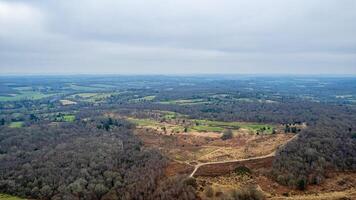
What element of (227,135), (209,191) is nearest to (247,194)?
(209,191)

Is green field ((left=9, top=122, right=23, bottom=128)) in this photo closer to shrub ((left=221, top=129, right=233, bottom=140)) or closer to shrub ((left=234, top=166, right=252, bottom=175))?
shrub ((left=221, top=129, right=233, bottom=140))

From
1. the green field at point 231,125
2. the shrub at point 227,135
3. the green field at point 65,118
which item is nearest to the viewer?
the shrub at point 227,135

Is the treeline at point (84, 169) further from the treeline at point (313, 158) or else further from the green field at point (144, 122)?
the green field at point (144, 122)

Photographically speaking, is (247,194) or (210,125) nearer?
(247,194)

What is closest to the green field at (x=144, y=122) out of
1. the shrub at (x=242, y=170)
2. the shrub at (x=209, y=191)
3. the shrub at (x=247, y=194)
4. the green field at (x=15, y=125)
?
the green field at (x=15, y=125)

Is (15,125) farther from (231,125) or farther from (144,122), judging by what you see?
(231,125)

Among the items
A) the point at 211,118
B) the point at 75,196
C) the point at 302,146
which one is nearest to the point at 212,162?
the point at 302,146

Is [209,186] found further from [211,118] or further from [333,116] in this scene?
[333,116]

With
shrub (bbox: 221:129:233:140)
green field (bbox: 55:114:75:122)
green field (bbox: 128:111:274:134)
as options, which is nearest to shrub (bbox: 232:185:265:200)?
shrub (bbox: 221:129:233:140)
